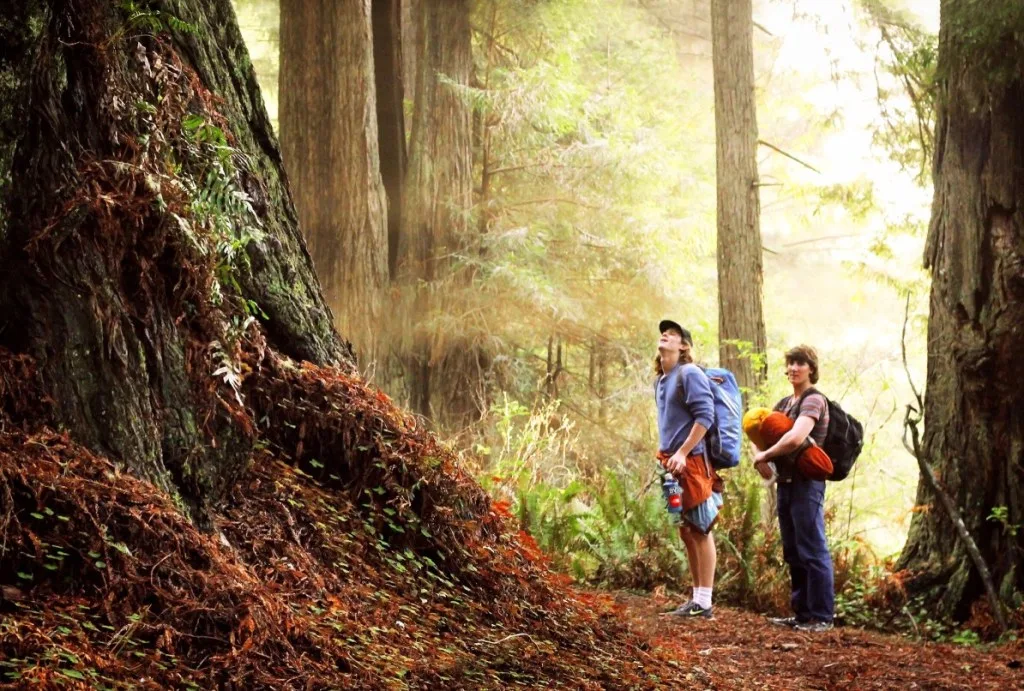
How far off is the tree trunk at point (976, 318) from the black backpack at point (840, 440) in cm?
92

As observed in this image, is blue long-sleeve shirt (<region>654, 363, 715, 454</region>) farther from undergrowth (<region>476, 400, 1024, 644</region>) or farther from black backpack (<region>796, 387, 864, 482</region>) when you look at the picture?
undergrowth (<region>476, 400, 1024, 644</region>)

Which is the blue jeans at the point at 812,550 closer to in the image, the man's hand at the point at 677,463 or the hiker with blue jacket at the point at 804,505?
the hiker with blue jacket at the point at 804,505

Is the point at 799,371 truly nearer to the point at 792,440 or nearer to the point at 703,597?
the point at 792,440

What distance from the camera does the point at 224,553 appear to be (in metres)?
3.56

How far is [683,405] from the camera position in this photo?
7.27 metres

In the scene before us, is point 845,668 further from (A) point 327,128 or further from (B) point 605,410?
(B) point 605,410

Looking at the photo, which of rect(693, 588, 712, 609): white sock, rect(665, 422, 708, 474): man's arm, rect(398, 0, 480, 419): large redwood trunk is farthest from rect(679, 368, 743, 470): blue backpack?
rect(398, 0, 480, 419): large redwood trunk

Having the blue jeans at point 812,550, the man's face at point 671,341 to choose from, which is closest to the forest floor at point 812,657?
the blue jeans at point 812,550

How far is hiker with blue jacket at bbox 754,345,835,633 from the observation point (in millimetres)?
7238

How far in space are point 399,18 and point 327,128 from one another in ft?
9.76

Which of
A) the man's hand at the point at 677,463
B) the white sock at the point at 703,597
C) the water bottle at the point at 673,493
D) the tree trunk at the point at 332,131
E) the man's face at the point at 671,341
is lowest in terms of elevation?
the white sock at the point at 703,597

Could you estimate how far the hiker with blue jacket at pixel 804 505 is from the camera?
7.24 metres

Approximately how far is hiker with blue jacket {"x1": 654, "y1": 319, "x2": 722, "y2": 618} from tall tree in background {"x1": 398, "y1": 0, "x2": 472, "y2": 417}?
6176mm

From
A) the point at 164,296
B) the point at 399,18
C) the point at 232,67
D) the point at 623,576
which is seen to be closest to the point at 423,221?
the point at 399,18
